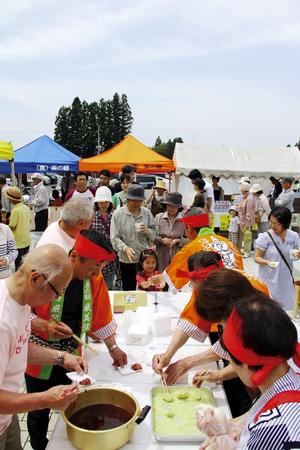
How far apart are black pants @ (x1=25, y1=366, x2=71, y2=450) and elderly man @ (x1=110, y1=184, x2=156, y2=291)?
216 cm

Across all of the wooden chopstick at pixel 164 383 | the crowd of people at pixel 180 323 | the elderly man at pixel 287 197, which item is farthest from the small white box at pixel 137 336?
the elderly man at pixel 287 197

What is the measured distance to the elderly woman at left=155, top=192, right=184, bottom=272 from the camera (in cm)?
448

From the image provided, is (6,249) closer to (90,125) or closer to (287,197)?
(287,197)

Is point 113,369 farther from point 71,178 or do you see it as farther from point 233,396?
point 71,178

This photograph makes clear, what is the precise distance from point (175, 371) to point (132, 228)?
7.95 ft

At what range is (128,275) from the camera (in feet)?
14.3

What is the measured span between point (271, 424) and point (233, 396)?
134 centimetres

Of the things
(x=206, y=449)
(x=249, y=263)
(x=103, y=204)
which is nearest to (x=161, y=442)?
(x=206, y=449)

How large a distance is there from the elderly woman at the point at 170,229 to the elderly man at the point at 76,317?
8.03ft

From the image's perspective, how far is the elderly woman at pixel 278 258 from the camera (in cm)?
359

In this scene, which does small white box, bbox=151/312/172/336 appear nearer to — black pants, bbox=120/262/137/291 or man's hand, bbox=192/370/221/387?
man's hand, bbox=192/370/221/387

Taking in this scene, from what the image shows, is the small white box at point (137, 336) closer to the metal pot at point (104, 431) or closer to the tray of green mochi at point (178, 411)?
the tray of green mochi at point (178, 411)

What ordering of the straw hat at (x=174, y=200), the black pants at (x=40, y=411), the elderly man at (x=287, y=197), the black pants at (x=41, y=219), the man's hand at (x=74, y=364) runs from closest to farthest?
the man's hand at (x=74, y=364) → the black pants at (x=40, y=411) → the straw hat at (x=174, y=200) → the black pants at (x=41, y=219) → the elderly man at (x=287, y=197)

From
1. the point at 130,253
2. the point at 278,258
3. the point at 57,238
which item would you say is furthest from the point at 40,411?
the point at 278,258
